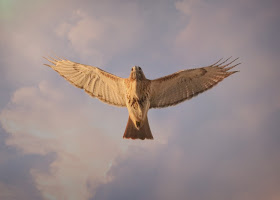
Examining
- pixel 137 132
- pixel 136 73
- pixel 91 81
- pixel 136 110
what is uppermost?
pixel 91 81

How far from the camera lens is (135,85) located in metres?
8.93

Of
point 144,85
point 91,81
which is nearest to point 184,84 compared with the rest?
point 144,85

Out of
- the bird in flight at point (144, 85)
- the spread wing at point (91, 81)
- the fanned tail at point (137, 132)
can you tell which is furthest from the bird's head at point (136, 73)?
the fanned tail at point (137, 132)

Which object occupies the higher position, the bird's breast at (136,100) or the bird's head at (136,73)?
the bird's head at (136,73)

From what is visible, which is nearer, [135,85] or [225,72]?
[135,85]

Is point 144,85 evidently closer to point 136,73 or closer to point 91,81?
point 136,73

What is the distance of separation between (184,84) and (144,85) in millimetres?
1833

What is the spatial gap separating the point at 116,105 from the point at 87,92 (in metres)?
1.29

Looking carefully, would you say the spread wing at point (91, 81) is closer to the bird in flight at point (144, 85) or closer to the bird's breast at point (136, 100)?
the bird in flight at point (144, 85)

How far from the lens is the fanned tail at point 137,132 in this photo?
9.08 metres

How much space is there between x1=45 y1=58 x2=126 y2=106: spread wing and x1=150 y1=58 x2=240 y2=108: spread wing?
1.44 metres

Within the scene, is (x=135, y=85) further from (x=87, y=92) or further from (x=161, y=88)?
(x=87, y=92)

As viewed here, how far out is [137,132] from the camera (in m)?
9.13

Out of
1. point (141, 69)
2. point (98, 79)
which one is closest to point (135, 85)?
point (141, 69)
